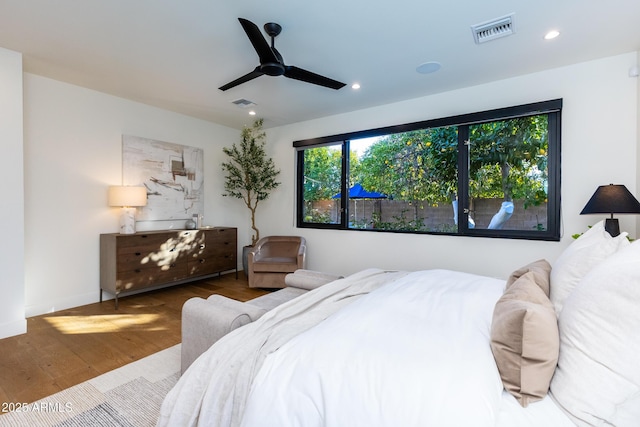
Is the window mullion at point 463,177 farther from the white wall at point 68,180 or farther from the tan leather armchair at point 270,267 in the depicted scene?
the white wall at point 68,180

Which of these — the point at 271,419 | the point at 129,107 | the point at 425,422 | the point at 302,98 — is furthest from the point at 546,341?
the point at 129,107

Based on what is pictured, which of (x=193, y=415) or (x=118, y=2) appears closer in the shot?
(x=193, y=415)

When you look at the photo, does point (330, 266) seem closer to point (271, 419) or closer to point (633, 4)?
point (271, 419)

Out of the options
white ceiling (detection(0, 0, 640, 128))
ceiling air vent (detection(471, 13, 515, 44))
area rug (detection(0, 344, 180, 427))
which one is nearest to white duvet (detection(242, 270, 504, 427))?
area rug (detection(0, 344, 180, 427))

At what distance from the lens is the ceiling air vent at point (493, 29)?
89.6 inches

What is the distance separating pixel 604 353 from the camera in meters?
0.86

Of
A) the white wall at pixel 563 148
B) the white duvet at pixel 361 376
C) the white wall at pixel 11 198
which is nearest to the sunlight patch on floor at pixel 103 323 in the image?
the white wall at pixel 11 198

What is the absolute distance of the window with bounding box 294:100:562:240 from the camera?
318 centimetres

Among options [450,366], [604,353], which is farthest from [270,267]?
[604,353]

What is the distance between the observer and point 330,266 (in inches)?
181

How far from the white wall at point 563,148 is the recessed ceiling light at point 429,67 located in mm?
713

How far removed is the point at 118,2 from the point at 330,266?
3.78 m

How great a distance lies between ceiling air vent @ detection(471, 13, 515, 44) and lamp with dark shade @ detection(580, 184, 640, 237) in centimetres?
153

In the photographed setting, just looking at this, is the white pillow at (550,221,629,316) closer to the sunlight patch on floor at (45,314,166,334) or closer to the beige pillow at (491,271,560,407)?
the beige pillow at (491,271,560,407)
